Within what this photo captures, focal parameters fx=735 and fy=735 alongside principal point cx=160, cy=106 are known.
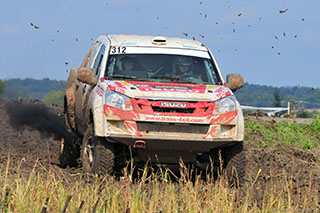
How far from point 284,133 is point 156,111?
9353 mm

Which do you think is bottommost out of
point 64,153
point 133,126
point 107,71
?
point 64,153

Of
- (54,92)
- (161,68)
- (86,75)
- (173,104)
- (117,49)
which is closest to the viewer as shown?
(173,104)

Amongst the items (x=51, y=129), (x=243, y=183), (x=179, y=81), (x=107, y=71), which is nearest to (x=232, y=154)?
(x=243, y=183)

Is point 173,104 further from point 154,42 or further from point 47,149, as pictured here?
point 47,149

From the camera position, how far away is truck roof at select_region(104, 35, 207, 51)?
11.0 meters

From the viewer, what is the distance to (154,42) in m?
11.1

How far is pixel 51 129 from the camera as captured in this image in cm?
1598

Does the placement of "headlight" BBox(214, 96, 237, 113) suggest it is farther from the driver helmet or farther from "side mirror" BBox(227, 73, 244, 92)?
the driver helmet

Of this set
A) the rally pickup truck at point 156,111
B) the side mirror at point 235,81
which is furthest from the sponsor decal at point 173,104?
the side mirror at point 235,81

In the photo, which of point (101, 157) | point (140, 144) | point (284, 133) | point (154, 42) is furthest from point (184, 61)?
point (284, 133)

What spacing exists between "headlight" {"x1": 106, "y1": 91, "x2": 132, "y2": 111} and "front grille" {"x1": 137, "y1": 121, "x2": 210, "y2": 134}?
26cm

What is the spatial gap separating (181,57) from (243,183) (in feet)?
7.15

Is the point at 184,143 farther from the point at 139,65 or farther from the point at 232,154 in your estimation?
the point at 139,65

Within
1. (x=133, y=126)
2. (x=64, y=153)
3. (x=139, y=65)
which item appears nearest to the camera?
(x=133, y=126)
